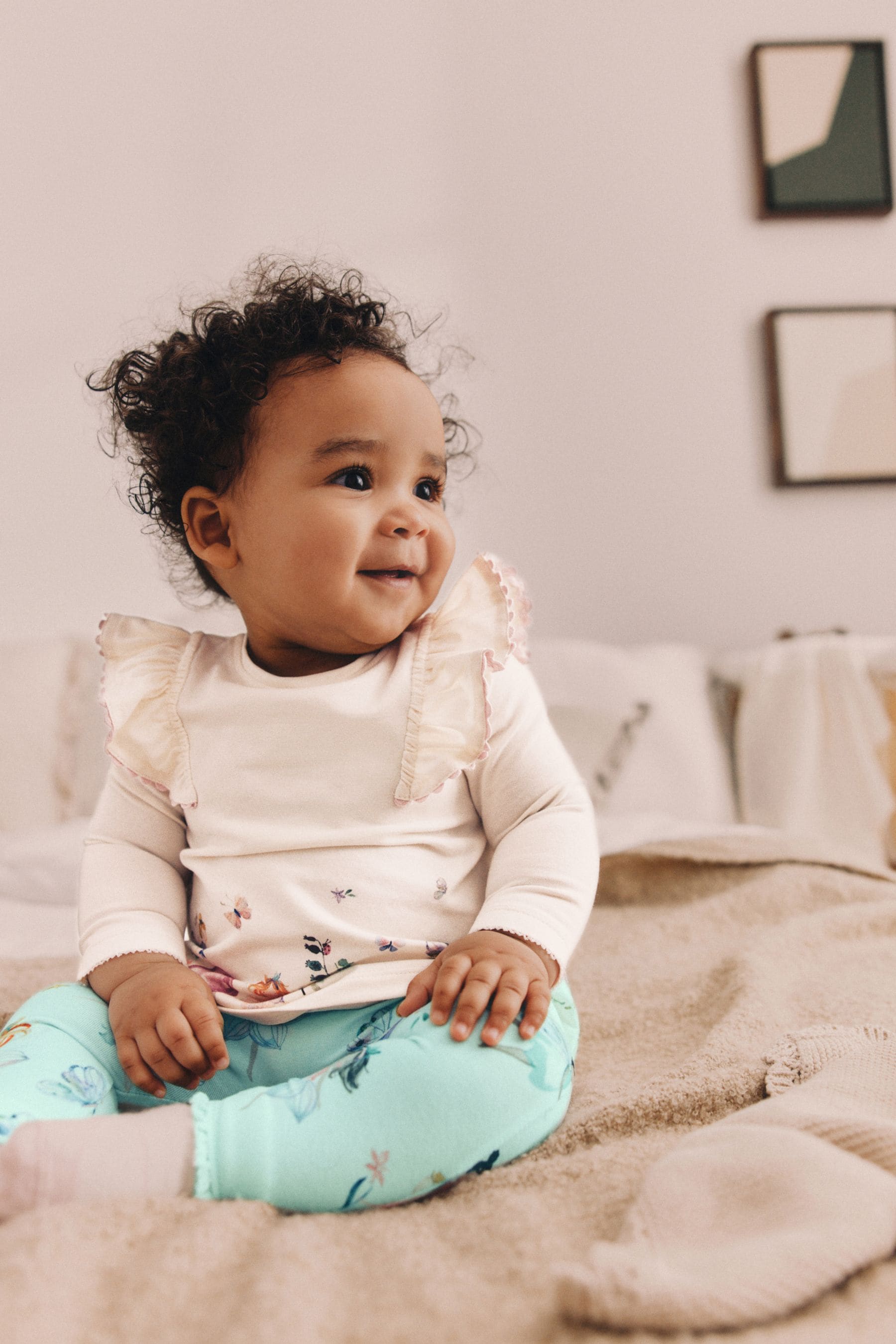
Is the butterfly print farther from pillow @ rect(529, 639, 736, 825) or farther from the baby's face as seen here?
pillow @ rect(529, 639, 736, 825)

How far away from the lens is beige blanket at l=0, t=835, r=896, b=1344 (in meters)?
A: 0.41

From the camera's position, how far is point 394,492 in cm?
77

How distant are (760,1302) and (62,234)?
7.13 feet

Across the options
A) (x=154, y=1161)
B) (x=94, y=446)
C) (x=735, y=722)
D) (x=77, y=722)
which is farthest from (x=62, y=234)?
(x=154, y=1161)

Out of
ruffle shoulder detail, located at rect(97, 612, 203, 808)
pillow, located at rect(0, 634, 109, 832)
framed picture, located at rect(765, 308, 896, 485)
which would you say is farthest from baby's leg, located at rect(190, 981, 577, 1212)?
framed picture, located at rect(765, 308, 896, 485)

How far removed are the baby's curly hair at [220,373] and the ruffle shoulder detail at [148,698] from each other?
0.08 metres

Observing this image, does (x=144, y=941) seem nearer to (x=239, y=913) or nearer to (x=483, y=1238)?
(x=239, y=913)

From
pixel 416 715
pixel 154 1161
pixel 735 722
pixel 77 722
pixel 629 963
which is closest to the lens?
pixel 154 1161

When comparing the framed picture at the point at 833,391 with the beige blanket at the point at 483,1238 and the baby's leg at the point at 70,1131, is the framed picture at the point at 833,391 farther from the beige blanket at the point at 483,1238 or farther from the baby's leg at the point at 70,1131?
the baby's leg at the point at 70,1131

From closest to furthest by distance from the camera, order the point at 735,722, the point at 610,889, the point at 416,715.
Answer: the point at 416,715 < the point at 610,889 < the point at 735,722

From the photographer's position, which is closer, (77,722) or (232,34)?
(77,722)

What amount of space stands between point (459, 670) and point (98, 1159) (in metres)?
0.41

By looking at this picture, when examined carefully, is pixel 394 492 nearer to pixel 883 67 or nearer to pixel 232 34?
pixel 232 34

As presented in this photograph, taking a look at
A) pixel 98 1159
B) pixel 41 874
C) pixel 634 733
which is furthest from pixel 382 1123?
pixel 634 733
